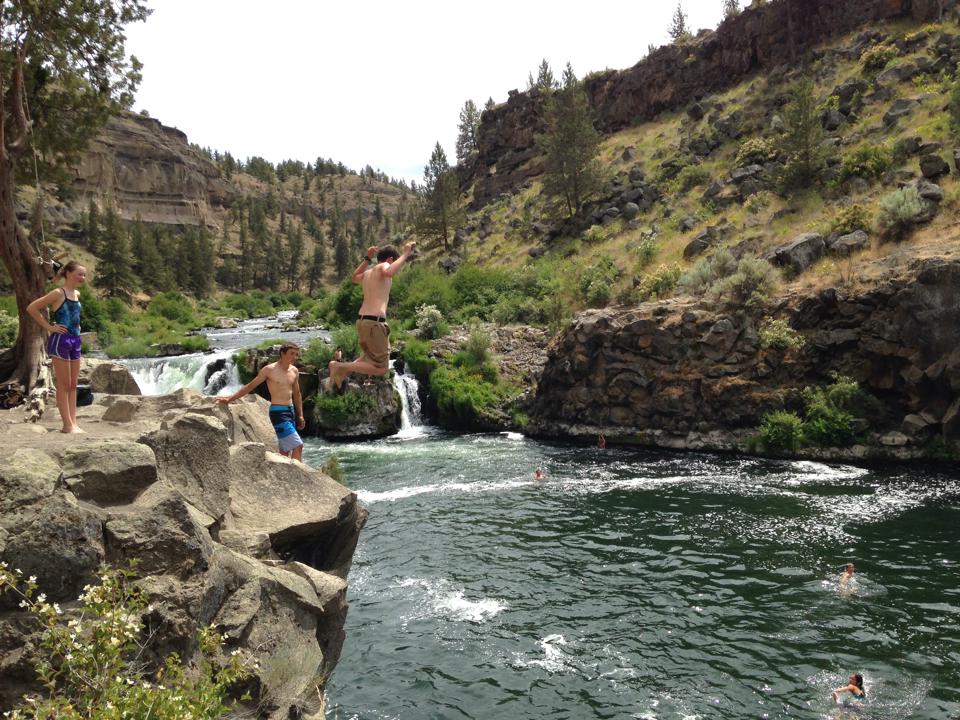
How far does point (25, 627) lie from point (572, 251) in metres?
50.7

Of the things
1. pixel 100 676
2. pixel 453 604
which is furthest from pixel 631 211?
pixel 100 676

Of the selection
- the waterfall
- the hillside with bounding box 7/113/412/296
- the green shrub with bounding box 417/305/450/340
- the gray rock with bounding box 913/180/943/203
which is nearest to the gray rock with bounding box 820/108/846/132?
the gray rock with bounding box 913/180/943/203

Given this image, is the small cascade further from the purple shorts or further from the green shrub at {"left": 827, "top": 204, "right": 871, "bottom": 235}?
the purple shorts

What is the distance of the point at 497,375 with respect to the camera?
35.5 metres

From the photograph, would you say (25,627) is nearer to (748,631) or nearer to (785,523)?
(748,631)

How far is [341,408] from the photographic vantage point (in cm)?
3198

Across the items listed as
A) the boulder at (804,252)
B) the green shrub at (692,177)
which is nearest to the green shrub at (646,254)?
the boulder at (804,252)

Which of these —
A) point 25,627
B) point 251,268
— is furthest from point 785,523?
point 251,268

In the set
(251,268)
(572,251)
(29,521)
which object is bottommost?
(29,521)

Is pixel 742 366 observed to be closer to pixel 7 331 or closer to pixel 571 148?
pixel 571 148

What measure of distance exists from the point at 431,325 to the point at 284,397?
103 feet

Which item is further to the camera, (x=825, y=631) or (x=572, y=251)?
(x=572, y=251)

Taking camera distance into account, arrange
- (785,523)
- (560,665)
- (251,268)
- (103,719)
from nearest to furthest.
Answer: (103,719)
(560,665)
(785,523)
(251,268)

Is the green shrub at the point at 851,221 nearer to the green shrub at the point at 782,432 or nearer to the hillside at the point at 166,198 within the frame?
the green shrub at the point at 782,432
